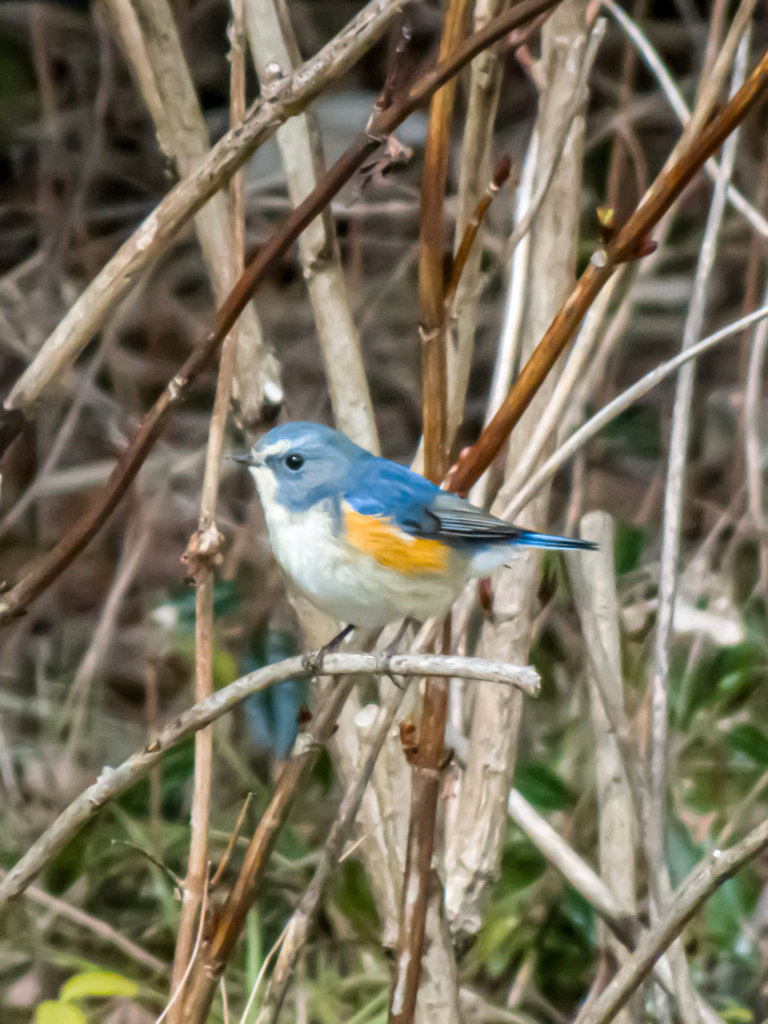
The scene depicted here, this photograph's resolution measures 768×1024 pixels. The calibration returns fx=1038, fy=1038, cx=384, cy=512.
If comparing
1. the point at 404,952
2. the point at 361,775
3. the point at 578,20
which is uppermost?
the point at 578,20

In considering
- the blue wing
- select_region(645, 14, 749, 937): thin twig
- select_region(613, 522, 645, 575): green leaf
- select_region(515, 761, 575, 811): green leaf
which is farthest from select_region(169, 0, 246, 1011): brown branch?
select_region(613, 522, 645, 575): green leaf

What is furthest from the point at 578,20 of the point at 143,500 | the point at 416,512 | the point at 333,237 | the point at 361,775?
the point at 143,500

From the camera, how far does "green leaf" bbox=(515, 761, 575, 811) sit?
2176 millimetres

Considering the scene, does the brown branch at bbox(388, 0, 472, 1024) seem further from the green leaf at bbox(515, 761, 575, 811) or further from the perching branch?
the green leaf at bbox(515, 761, 575, 811)

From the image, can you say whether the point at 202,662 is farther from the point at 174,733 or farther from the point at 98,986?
the point at 98,986

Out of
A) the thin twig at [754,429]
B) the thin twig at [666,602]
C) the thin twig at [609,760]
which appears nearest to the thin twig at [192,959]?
the thin twig at [666,602]

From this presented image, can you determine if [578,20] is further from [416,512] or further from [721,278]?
[721,278]

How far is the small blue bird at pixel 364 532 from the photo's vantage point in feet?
3.96

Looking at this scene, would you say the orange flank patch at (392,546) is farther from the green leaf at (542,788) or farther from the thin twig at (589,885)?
the green leaf at (542,788)

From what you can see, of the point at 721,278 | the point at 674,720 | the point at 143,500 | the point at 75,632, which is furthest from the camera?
the point at 721,278

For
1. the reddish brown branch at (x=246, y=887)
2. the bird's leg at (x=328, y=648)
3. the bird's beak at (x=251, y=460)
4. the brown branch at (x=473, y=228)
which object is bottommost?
the reddish brown branch at (x=246, y=887)

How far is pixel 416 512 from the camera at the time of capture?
1245mm

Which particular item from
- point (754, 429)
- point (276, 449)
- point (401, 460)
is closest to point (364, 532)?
point (276, 449)

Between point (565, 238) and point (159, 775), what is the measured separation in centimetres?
152
